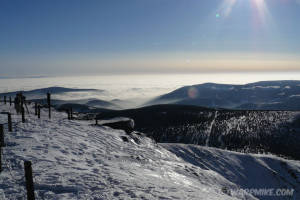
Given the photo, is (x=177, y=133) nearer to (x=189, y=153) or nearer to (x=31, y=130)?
(x=189, y=153)

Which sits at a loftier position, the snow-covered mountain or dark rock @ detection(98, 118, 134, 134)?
dark rock @ detection(98, 118, 134, 134)

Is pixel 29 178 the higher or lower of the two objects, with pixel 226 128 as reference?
higher

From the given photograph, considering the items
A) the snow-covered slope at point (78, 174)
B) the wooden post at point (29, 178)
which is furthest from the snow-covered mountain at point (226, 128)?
the wooden post at point (29, 178)

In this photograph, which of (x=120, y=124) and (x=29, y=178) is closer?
(x=29, y=178)

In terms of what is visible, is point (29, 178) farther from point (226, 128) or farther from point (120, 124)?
point (226, 128)

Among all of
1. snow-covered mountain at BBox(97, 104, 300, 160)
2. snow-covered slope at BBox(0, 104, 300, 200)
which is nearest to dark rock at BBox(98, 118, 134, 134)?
snow-covered slope at BBox(0, 104, 300, 200)

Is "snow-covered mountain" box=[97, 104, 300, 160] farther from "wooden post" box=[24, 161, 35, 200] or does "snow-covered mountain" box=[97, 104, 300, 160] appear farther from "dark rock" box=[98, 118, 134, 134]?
"wooden post" box=[24, 161, 35, 200]

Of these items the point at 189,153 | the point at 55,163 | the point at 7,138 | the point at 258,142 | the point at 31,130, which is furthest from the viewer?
the point at 258,142

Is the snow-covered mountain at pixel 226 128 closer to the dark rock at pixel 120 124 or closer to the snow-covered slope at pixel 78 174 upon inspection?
the dark rock at pixel 120 124

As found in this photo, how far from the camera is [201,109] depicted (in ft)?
526

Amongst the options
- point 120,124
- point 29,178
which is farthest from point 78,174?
point 120,124

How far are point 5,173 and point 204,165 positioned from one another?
3258cm

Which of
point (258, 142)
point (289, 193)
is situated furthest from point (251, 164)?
point (258, 142)

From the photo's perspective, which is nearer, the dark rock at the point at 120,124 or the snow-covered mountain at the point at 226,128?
the dark rock at the point at 120,124
